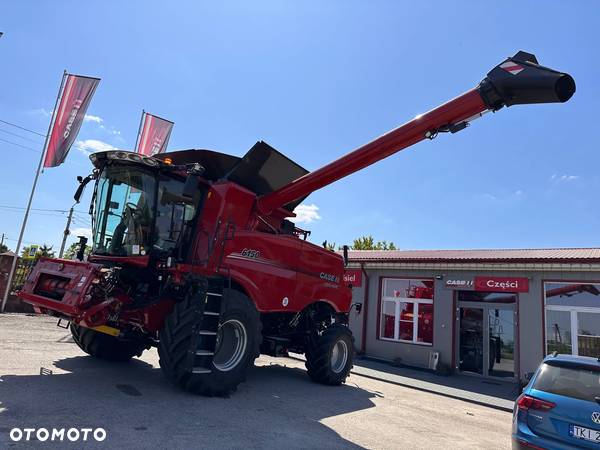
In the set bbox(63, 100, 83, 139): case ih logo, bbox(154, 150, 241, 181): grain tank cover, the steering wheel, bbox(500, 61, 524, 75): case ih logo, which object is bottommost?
the steering wheel

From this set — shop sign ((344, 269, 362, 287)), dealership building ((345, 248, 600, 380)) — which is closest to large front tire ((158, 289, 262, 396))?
dealership building ((345, 248, 600, 380))

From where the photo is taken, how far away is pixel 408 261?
15.1 m

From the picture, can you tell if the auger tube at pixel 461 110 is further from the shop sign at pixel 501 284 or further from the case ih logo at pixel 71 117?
the case ih logo at pixel 71 117

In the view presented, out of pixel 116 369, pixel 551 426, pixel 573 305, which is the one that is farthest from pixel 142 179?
pixel 573 305

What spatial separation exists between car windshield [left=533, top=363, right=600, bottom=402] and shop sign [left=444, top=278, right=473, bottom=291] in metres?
9.14

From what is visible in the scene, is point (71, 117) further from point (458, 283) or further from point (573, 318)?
point (573, 318)

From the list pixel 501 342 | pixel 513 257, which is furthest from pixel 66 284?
pixel 501 342

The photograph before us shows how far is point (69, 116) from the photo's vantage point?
551 inches

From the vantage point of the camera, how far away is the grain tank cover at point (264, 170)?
7.42m

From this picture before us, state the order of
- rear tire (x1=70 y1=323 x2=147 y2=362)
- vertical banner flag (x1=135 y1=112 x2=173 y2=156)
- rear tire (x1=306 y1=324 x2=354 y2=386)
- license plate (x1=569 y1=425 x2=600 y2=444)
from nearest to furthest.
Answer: license plate (x1=569 y1=425 x2=600 y2=444) < rear tire (x1=70 y1=323 x2=147 y2=362) < rear tire (x1=306 y1=324 x2=354 y2=386) < vertical banner flag (x1=135 y1=112 x2=173 y2=156)

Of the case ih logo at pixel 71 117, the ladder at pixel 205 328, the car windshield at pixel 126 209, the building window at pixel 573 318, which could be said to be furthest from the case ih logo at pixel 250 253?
the case ih logo at pixel 71 117

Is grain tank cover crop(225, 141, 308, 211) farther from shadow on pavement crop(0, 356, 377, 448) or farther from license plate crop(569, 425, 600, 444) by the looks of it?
license plate crop(569, 425, 600, 444)

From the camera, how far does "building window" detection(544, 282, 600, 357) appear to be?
462 inches

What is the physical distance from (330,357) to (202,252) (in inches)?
144
